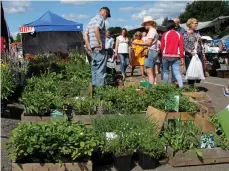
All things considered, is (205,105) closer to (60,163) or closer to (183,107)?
(183,107)

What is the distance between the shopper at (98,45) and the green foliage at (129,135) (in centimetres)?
335

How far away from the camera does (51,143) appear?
15.4 feet

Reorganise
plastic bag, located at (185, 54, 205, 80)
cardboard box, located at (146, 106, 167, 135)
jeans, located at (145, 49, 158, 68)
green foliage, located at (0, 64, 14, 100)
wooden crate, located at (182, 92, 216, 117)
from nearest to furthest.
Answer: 1. cardboard box, located at (146, 106, 167, 135)
2. wooden crate, located at (182, 92, 216, 117)
3. green foliage, located at (0, 64, 14, 100)
4. jeans, located at (145, 49, 158, 68)
5. plastic bag, located at (185, 54, 205, 80)

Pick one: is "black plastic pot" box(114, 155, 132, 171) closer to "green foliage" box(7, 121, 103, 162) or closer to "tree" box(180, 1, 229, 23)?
"green foliage" box(7, 121, 103, 162)

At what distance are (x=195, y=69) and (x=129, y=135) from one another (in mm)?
5482

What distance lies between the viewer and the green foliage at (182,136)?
17.1 ft

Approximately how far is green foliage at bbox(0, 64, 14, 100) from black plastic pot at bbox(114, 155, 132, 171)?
2.92 m

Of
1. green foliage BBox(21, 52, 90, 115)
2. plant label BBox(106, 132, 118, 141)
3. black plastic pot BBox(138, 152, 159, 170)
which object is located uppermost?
green foliage BBox(21, 52, 90, 115)

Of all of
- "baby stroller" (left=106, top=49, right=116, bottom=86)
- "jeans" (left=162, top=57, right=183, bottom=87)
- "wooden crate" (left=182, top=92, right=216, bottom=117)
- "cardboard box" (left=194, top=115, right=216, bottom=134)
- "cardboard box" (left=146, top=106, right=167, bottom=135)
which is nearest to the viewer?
"cardboard box" (left=146, top=106, right=167, bottom=135)

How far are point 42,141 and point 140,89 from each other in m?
3.18

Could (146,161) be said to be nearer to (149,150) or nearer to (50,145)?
(149,150)

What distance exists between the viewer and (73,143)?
4.73m

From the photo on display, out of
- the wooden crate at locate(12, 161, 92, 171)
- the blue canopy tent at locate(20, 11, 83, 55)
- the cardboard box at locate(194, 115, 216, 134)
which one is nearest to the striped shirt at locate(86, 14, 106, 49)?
the cardboard box at locate(194, 115, 216, 134)

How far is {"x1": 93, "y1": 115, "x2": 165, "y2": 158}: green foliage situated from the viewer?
4.99m
